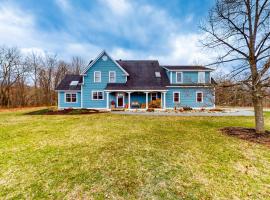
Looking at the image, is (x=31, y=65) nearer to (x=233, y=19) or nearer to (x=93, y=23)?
(x=93, y=23)

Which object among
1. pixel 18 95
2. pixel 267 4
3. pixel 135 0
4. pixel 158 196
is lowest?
pixel 158 196

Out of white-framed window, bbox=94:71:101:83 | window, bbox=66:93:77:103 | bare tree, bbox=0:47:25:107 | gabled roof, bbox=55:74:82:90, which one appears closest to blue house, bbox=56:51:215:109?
white-framed window, bbox=94:71:101:83

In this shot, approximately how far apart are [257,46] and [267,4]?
5.96 feet

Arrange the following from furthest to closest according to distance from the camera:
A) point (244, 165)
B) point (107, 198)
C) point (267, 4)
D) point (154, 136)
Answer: point (154, 136), point (267, 4), point (244, 165), point (107, 198)

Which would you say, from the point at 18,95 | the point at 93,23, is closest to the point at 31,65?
the point at 18,95

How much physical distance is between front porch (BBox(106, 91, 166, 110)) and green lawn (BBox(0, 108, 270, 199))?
44.0 ft

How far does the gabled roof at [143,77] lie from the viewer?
2003 cm

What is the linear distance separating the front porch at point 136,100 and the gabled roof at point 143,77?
0.88 metres

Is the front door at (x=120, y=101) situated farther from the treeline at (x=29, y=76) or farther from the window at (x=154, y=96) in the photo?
the treeline at (x=29, y=76)

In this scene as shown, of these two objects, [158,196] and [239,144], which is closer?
[158,196]

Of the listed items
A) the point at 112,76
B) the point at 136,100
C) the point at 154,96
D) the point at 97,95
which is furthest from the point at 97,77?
the point at 154,96

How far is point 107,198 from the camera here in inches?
Result: 119

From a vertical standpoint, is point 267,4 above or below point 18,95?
above

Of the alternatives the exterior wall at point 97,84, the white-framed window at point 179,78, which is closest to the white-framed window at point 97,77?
the exterior wall at point 97,84
